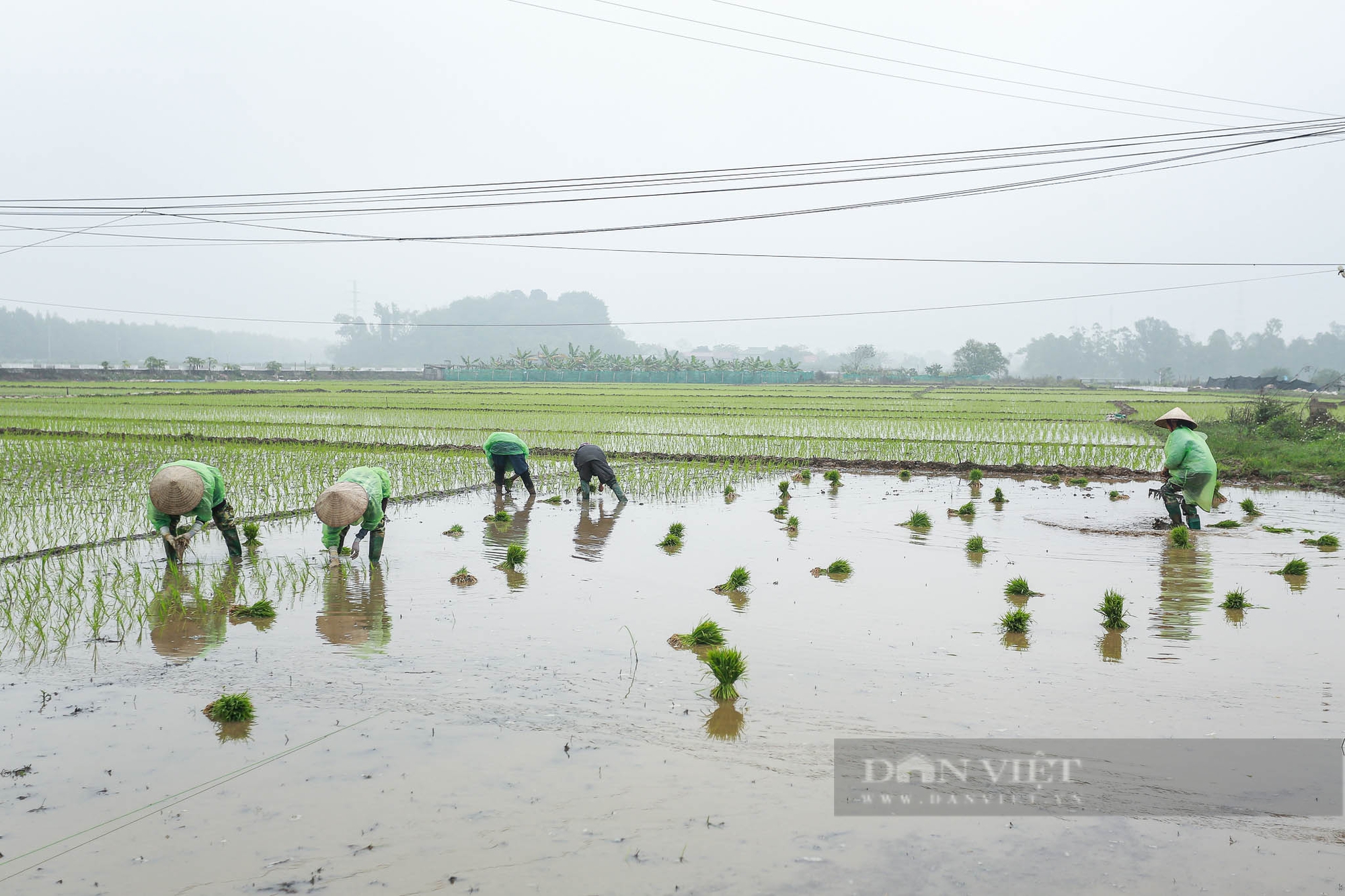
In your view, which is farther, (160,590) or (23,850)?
(160,590)

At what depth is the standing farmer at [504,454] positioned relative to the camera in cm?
1272

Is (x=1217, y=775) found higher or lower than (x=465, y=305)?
lower

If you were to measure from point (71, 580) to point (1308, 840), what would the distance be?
9.02m

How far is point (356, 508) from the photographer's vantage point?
766 cm

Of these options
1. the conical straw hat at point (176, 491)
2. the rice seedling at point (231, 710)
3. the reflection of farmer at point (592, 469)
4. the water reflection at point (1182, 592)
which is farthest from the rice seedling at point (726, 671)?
the reflection of farmer at point (592, 469)

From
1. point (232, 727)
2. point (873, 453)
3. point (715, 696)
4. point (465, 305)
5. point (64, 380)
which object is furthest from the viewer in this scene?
point (465, 305)

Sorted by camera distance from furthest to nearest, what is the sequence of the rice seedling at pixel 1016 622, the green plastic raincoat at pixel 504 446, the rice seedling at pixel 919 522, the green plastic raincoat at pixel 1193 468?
1. the green plastic raincoat at pixel 504 446
2. the rice seedling at pixel 919 522
3. the green plastic raincoat at pixel 1193 468
4. the rice seedling at pixel 1016 622

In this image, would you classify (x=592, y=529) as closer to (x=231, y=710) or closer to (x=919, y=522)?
(x=919, y=522)

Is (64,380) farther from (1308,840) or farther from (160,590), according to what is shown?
(1308,840)

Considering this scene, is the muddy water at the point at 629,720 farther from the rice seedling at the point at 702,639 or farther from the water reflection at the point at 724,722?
the rice seedling at the point at 702,639

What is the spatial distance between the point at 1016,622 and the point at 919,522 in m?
4.35

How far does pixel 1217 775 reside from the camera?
4.12 metres

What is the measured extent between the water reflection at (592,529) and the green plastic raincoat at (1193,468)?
267 inches

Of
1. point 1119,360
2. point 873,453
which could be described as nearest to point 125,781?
point 873,453
